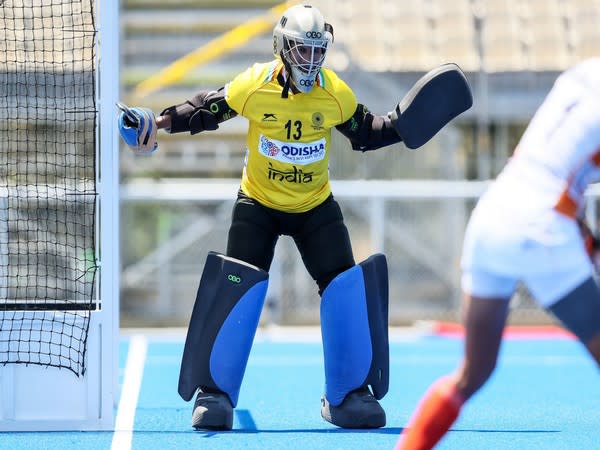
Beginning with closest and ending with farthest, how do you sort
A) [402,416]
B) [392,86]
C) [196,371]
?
[196,371] → [402,416] → [392,86]

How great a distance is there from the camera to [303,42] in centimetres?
513

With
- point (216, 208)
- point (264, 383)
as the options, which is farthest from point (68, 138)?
point (264, 383)

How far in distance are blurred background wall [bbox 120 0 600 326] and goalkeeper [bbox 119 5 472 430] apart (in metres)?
4.99

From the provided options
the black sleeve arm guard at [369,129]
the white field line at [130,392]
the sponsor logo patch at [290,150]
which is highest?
the black sleeve arm guard at [369,129]

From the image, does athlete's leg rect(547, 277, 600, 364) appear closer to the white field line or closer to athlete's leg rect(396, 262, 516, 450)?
athlete's leg rect(396, 262, 516, 450)

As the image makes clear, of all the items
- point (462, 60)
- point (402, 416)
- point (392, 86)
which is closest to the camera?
point (402, 416)

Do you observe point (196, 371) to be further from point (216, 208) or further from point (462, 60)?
point (462, 60)

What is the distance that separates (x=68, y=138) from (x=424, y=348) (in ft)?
11.5

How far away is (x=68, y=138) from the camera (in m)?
9.35

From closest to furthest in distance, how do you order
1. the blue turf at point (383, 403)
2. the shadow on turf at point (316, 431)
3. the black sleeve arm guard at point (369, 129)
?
the blue turf at point (383, 403)
the shadow on turf at point (316, 431)
the black sleeve arm guard at point (369, 129)

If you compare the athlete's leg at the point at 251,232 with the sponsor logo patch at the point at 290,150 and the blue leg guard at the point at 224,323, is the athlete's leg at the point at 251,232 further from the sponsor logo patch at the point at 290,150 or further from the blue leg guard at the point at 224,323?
the sponsor logo patch at the point at 290,150

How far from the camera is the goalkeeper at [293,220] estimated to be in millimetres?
5309

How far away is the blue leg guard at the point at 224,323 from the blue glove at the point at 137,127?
651 mm

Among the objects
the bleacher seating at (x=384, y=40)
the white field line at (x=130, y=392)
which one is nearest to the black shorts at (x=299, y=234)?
the white field line at (x=130, y=392)
